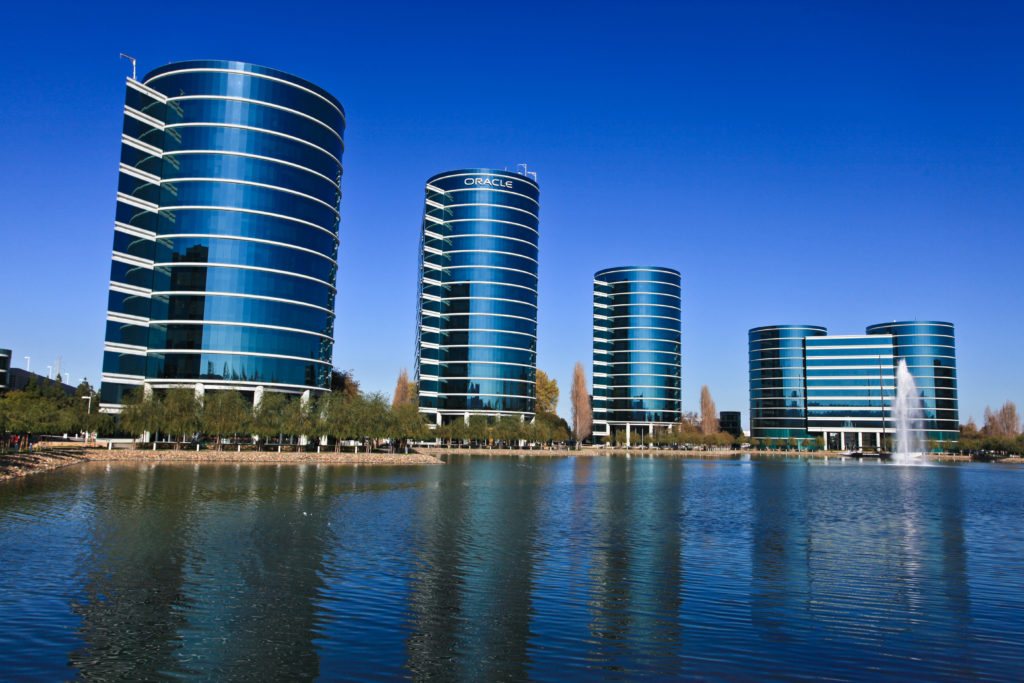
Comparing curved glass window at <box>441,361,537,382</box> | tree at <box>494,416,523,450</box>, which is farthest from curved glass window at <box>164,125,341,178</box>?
curved glass window at <box>441,361,537,382</box>

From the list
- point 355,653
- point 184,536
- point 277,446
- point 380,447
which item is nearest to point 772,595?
point 355,653

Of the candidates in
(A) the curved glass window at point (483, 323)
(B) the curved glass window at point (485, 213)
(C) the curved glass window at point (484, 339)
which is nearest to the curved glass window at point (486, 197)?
(B) the curved glass window at point (485, 213)

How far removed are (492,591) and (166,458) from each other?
70973 millimetres

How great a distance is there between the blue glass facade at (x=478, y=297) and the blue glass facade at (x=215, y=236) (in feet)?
217

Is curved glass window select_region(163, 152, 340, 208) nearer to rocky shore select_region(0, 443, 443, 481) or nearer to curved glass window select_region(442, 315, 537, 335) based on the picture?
rocky shore select_region(0, 443, 443, 481)

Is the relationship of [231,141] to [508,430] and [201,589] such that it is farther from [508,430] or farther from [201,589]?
[201,589]

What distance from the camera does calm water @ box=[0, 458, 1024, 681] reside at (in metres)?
15.1

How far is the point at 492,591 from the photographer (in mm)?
21422

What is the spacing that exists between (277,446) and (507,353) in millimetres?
90019

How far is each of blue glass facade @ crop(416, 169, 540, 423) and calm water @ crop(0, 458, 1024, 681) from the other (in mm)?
140043

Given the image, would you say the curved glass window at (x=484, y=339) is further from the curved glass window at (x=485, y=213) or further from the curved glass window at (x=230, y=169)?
the curved glass window at (x=230, y=169)

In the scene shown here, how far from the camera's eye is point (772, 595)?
21344 mm

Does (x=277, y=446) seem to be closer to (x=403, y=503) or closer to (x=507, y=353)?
(x=403, y=503)

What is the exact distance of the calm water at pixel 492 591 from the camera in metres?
15.1
